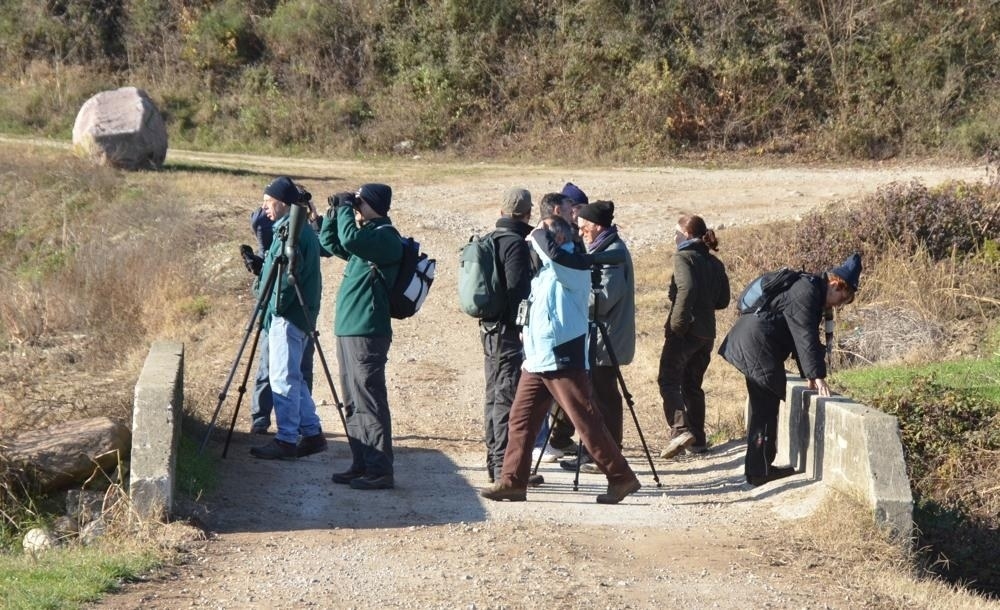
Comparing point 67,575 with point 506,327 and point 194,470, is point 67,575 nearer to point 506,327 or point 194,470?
point 194,470

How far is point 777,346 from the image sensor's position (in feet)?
26.0

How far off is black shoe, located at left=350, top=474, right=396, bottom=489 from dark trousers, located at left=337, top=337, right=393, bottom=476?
Answer: 0.02 m

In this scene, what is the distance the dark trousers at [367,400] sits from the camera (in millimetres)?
7645

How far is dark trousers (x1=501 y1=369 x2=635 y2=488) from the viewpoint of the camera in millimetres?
7176

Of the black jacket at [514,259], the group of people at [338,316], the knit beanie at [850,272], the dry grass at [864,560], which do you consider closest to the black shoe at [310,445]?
the group of people at [338,316]

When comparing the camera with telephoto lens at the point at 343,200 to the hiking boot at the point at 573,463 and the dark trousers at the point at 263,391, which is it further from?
the hiking boot at the point at 573,463

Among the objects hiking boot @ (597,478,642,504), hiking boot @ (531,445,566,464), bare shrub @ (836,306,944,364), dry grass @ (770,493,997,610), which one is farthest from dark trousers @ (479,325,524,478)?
bare shrub @ (836,306,944,364)

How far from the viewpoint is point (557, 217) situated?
725 cm

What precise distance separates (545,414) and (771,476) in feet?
5.87

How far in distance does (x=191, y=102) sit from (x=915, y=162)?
16.2 m

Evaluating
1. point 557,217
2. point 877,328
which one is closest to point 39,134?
point 877,328

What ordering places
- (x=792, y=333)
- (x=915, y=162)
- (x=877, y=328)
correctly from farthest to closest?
(x=915, y=162), (x=877, y=328), (x=792, y=333)

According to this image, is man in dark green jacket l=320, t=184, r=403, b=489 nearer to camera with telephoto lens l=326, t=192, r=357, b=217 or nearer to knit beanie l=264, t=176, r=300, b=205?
camera with telephoto lens l=326, t=192, r=357, b=217

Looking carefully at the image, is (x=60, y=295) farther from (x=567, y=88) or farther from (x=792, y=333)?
(x=567, y=88)
